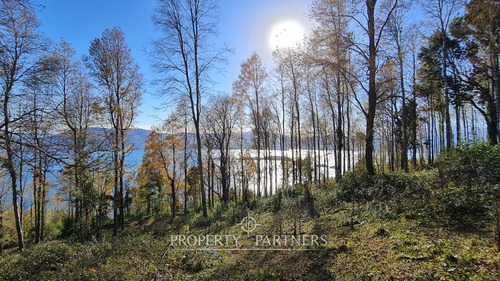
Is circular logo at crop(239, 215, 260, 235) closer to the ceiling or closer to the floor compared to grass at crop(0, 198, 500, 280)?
closer to the floor

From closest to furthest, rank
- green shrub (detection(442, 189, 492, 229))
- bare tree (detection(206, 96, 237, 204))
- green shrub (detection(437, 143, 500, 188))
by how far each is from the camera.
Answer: green shrub (detection(442, 189, 492, 229)) → green shrub (detection(437, 143, 500, 188)) → bare tree (detection(206, 96, 237, 204))

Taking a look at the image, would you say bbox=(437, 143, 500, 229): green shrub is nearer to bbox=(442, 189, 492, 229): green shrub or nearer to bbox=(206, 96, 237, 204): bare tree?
bbox=(442, 189, 492, 229): green shrub

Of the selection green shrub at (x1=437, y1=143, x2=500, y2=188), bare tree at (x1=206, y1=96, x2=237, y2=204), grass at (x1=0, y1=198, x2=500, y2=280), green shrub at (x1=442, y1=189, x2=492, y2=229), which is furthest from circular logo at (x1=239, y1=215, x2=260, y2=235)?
bare tree at (x1=206, y1=96, x2=237, y2=204)

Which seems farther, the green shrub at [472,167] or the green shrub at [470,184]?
the green shrub at [472,167]

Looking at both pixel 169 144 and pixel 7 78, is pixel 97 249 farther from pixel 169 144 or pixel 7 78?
pixel 169 144

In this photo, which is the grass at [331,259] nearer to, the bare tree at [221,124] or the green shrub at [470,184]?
the green shrub at [470,184]

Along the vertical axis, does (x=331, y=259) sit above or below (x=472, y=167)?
below

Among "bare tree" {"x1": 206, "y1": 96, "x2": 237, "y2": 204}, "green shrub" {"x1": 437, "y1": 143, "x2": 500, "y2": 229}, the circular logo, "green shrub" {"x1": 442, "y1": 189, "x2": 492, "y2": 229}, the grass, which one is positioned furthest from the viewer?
"bare tree" {"x1": 206, "y1": 96, "x2": 237, "y2": 204}

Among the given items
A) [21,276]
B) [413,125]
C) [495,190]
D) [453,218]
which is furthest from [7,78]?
[413,125]

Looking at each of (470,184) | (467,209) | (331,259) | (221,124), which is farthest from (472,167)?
(221,124)

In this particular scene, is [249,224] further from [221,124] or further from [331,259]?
[221,124]

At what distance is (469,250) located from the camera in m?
2.96

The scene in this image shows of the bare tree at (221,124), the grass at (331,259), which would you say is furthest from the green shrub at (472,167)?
the bare tree at (221,124)

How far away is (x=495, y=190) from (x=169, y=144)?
20.0 meters
